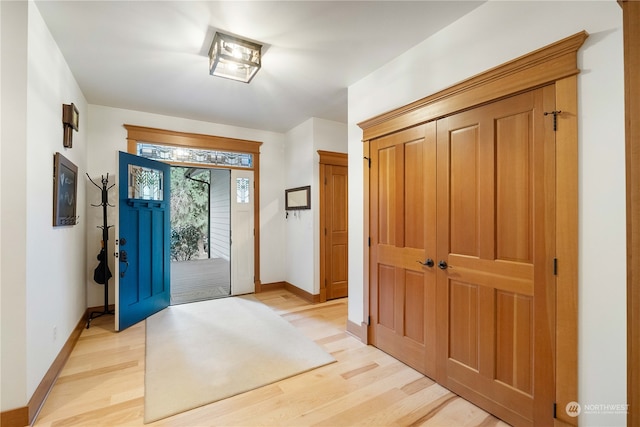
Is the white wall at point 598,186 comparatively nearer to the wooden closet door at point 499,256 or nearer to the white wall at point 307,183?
the wooden closet door at point 499,256

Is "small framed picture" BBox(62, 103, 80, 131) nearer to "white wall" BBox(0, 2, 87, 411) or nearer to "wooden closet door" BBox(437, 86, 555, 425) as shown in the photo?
"white wall" BBox(0, 2, 87, 411)

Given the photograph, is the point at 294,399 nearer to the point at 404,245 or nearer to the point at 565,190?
the point at 404,245

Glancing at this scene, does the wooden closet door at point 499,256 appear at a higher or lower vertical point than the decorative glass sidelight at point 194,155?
lower

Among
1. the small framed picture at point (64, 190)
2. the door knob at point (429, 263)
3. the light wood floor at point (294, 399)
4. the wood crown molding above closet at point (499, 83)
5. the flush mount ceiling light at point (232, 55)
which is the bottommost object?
the light wood floor at point (294, 399)

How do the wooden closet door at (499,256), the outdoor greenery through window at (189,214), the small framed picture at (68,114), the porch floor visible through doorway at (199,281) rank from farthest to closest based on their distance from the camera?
the outdoor greenery through window at (189,214) < the porch floor visible through doorway at (199,281) < the small framed picture at (68,114) < the wooden closet door at (499,256)

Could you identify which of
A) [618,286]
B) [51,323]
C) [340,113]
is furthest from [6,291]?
[340,113]

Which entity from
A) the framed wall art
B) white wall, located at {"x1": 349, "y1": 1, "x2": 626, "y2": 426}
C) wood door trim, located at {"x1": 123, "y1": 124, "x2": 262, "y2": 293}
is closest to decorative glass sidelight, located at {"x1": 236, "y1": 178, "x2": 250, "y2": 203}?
wood door trim, located at {"x1": 123, "y1": 124, "x2": 262, "y2": 293}

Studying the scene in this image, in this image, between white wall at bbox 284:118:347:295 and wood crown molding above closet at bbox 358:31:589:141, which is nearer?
wood crown molding above closet at bbox 358:31:589:141

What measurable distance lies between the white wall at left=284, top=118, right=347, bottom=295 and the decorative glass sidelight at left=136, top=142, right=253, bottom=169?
2.79ft

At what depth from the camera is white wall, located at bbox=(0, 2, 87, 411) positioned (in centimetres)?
184

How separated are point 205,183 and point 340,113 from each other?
21.4ft

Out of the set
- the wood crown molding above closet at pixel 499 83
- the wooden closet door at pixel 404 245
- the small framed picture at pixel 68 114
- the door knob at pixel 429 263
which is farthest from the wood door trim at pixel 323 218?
the small framed picture at pixel 68 114

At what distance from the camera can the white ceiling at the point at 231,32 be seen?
2.08m

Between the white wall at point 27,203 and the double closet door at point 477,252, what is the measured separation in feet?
9.09
